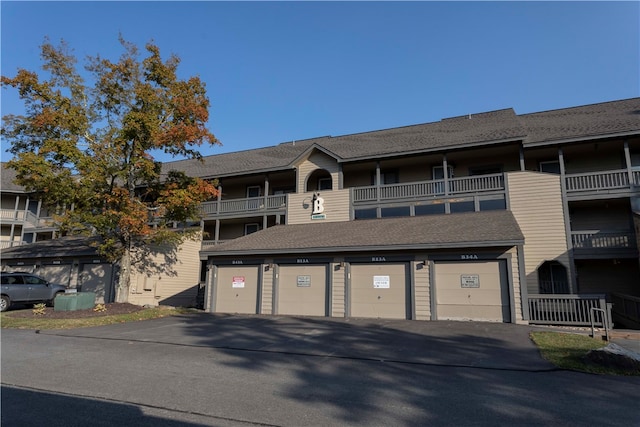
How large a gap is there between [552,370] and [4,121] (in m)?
22.9

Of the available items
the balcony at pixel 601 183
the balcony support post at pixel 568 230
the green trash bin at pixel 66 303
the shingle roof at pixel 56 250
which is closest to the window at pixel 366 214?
the balcony support post at pixel 568 230

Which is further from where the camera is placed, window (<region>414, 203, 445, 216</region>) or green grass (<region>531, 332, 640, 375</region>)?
window (<region>414, 203, 445, 216</region>)

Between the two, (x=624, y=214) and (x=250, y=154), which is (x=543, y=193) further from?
(x=250, y=154)

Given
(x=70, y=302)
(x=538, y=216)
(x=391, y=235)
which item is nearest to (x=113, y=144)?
(x=70, y=302)

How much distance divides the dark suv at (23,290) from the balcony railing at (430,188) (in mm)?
15769

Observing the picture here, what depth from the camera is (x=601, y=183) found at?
17.3 meters

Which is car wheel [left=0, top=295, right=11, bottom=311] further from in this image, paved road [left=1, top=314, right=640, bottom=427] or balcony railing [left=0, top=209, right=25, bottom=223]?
balcony railing [left=0, top=209, right=25, bottom=223]

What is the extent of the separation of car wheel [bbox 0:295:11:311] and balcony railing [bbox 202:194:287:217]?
10.1 meters

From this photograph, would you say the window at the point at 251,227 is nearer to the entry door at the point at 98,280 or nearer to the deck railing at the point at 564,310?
the entry door at the point at 98,280

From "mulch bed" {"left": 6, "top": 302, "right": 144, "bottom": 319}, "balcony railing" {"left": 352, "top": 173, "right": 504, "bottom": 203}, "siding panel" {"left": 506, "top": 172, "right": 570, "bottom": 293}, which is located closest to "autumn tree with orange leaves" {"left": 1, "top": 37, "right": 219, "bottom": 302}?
"mulch bed" {"left": 6, "top": 302, "right": 144, "bottom": 319}

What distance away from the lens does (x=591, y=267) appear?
715 inches

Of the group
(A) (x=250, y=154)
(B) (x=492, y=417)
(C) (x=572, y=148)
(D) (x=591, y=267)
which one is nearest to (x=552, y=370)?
(B) (x=492, y=417)

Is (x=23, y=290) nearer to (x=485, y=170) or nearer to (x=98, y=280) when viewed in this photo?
(x=98, y=280)

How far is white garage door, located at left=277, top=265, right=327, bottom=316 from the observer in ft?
54.8
